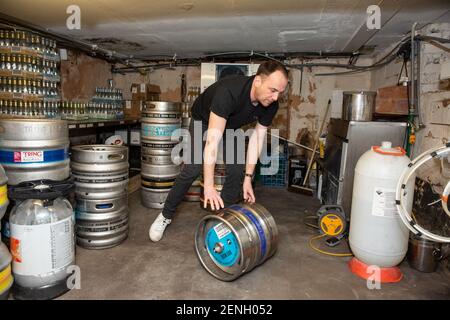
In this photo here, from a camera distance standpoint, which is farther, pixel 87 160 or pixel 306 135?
pixel 306 135

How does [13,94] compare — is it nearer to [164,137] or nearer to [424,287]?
[164,137]

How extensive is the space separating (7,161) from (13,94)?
158 centimetres

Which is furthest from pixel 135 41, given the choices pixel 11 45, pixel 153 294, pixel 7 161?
pixel 153 294

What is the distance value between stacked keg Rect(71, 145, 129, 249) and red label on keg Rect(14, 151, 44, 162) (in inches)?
14.9

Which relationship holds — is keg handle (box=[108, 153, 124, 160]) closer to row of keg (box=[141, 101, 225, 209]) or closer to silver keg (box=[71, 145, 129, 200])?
silver keg (box=[71, 145, 129, 200])

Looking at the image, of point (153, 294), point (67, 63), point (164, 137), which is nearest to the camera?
point (153, 294)

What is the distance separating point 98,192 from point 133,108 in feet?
9.96

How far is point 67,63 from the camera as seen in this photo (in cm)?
427

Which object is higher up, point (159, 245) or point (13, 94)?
point (13, 94)

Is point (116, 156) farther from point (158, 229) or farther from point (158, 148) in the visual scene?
point (158, 148)

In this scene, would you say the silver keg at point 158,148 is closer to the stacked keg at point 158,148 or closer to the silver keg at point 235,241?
the stacked keg at point 158,148

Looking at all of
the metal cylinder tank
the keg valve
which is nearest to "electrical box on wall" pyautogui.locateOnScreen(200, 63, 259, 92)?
the keg valve

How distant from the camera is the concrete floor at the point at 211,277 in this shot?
68.8 inches

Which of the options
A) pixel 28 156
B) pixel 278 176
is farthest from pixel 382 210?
pixel 278 176
